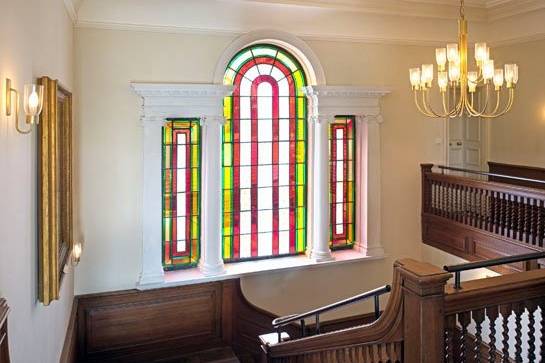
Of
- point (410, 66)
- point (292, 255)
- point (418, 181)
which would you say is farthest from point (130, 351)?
point (410, 66)

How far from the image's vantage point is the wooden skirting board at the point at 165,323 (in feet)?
16.4

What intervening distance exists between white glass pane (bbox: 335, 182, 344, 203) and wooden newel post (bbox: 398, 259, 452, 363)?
14.5 ft

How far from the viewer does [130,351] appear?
512cm

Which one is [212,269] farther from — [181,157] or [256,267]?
[181,157]

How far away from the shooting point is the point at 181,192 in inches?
216

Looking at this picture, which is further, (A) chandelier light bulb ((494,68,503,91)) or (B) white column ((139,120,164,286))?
(B) white column ((139,120,164,286))

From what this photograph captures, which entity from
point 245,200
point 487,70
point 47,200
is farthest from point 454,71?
point 47,200

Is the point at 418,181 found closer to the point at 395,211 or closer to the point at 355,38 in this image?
the point at 395,211

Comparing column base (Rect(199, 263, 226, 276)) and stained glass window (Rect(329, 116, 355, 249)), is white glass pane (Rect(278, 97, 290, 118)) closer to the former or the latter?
stained glass window (Rect(329, 116, 355, 249))

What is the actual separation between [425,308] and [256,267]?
4.04 meters

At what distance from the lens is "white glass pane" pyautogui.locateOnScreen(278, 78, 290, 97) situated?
5933mm

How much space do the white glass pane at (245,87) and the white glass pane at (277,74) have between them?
0.32m

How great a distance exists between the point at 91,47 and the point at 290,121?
2.41 metres

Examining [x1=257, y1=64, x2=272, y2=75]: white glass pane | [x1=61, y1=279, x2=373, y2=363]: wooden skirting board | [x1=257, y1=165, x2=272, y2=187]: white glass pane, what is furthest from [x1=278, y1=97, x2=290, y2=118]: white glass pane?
[x1=61, y1=279, x2=373, y2=363]: wooden skirting board
